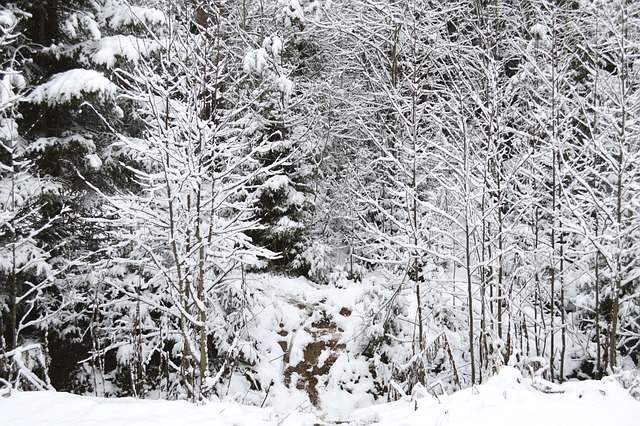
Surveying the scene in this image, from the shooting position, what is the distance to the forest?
5.06 metres

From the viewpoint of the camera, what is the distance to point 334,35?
11344 mm

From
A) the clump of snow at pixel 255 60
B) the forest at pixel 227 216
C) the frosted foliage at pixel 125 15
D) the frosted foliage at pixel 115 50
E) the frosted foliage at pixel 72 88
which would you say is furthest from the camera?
the clump of snow at pixel 255 60

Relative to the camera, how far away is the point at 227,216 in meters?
8.95

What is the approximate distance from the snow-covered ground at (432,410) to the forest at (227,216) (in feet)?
1.68

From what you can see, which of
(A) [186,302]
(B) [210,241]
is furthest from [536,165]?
(A) [186,302]

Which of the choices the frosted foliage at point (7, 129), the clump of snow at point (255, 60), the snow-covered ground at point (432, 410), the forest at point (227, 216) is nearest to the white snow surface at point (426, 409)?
the snow-covered ground at point (432, 410)

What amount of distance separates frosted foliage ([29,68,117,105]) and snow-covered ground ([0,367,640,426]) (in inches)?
155

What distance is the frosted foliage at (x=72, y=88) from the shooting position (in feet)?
19.1

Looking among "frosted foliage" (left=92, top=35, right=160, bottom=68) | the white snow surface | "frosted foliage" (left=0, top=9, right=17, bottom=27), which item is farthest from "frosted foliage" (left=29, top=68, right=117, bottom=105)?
the white snow surface

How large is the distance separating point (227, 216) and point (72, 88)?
3872 mm

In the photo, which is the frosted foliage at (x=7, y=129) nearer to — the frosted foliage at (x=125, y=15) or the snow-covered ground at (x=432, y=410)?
the frosted foliage at (x=125, y=15)

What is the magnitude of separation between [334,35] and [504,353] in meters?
8.86

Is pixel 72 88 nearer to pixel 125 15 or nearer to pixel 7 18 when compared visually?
pixel 7 18

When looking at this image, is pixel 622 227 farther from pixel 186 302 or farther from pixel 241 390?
pixel 241 390
